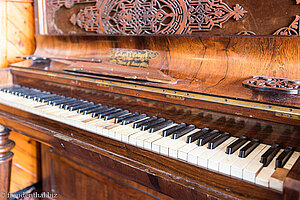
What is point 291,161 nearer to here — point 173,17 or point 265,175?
point 265,175

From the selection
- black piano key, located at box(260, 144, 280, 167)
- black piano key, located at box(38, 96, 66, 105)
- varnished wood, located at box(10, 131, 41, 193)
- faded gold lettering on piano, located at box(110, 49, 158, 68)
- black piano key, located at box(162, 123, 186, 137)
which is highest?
faded gold lettering on piano, located at box(110, 49, 158, 68)

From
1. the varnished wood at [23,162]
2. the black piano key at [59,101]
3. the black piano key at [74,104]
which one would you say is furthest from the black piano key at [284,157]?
the varnished wood at [23,162]

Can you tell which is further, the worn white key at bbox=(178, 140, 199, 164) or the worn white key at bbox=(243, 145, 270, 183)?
the worn white key at bbox=(178, 140, 199, 164)

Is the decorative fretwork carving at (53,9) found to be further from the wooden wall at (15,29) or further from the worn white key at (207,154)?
the worn white key at (207,154)

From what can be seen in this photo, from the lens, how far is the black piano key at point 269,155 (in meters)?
0.91

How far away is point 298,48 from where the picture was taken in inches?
44.1

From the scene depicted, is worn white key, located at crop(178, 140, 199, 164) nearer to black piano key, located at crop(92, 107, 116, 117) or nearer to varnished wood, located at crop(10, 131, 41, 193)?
black piano key, located at crop(92, 107, 116, 117)

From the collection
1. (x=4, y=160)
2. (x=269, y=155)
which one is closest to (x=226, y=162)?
(x=269, y=155)

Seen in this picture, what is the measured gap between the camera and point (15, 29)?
8.20 feet

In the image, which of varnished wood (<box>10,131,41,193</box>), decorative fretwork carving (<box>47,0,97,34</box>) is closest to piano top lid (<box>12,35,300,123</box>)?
decorative fretwork carving (<box>47,0,97,34</box>)

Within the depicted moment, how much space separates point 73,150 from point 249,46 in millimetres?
950

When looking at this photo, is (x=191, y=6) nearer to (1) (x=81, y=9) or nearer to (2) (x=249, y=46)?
(2) (x=249, y=46)

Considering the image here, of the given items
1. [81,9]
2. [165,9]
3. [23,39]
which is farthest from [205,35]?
[23,39]

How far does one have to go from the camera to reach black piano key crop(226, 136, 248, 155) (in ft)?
3.24
